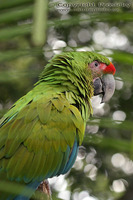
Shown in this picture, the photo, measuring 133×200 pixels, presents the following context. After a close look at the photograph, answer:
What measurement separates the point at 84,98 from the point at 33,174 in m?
0.63

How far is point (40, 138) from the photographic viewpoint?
1525 mm

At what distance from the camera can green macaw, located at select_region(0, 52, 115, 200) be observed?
149 centimetres

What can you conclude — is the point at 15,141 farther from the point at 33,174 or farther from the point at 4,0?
the point at 4,0

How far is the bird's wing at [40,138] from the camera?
147 cm

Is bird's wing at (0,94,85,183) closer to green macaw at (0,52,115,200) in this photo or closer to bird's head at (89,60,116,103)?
green macaw at (0,52,115,200)

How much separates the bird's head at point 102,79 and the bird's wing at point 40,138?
364 mm

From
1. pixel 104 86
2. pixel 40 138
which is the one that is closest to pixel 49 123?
pixel 40 138

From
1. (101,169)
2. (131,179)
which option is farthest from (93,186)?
(131,179)

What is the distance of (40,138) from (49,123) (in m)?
0.11

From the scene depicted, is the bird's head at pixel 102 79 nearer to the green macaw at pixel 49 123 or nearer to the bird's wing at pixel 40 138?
the green macaw at pixel 49 123

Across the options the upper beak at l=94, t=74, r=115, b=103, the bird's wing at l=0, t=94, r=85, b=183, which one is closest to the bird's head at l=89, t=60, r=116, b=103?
the upper beak at l=94, t=74, r=115, b=103

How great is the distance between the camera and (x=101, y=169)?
321 cm

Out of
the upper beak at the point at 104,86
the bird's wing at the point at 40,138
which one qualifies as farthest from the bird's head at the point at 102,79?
the bird's wing at the point at 40,138

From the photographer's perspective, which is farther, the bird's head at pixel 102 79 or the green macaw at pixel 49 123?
the bird's head at pixel 102 79
